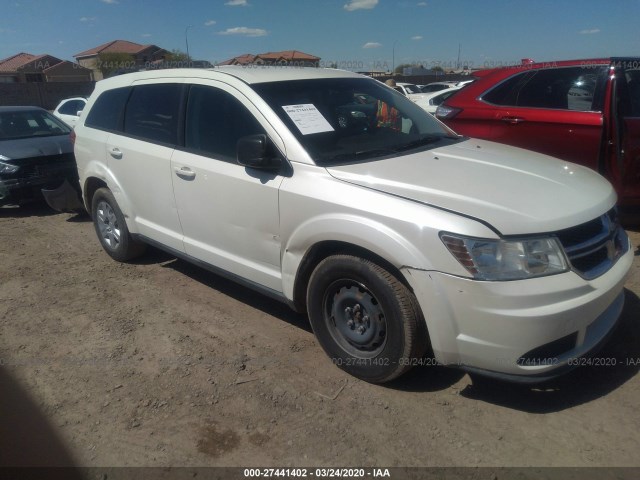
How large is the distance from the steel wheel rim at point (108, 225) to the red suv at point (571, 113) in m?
3.75

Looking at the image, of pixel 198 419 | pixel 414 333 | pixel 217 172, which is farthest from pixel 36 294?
pixel 414 333

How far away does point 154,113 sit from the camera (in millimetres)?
4270

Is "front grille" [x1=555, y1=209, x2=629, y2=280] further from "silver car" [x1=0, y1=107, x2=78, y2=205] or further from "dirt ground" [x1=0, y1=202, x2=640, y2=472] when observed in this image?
"silver car" [x1=0, y1=107, x2=78, y2=205]

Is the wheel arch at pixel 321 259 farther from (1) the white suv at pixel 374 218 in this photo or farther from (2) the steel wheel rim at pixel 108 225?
(2) the steel wheel rim at pixel 108 225

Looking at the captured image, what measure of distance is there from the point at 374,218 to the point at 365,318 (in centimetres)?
63

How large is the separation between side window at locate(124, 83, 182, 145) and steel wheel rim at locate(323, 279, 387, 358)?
1.89 meters

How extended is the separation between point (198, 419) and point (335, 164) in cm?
168

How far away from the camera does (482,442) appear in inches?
101

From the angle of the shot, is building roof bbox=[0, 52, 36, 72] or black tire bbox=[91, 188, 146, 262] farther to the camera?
building roof bbox=[0, 52, 36, 72]

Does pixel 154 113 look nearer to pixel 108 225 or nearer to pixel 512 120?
pixel 108 225

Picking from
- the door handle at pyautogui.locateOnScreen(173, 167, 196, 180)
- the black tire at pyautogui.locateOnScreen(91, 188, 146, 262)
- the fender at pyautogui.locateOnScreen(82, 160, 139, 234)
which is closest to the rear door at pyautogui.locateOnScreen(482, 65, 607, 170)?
the door handle at pyautogui.locateOnScreen(173, 167, 196, 180)

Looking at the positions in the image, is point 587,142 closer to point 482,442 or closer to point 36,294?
point 482,442

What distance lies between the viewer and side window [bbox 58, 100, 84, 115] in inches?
548

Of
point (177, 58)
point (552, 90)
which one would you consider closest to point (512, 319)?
point (552, 90)
